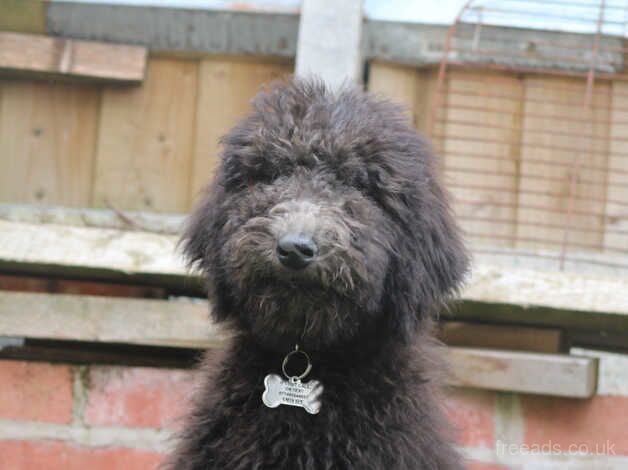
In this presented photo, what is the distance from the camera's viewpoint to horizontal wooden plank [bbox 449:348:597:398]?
3.74 meters

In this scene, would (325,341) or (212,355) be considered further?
(212,355)

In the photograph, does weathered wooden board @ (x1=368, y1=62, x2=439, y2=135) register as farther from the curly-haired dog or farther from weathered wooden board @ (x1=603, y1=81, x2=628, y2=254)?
the curly-haired dog

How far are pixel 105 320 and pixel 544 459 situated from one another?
1822 millimetres

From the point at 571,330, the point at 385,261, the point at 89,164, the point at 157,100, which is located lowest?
the point at 571,330

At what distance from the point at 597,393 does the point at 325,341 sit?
1546 mm

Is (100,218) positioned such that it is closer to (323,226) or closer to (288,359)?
(288,359)

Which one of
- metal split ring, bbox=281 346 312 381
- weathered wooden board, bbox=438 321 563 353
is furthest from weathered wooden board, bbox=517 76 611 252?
metal split ring, bbox=281 346 312 381

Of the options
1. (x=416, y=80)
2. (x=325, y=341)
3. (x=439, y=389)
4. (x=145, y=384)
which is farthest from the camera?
(x=416, y=80)

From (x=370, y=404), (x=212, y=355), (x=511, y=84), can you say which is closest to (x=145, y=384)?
(x=212, y=355)

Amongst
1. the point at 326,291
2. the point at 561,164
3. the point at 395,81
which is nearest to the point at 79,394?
the point at 326,291

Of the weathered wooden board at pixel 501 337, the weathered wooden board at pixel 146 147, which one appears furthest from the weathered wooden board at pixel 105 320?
the weathered wooden board at pixel 501 337

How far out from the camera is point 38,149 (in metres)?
4.13

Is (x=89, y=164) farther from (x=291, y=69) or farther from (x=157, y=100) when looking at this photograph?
(x=291, y=69)

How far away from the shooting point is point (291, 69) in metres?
4.16
